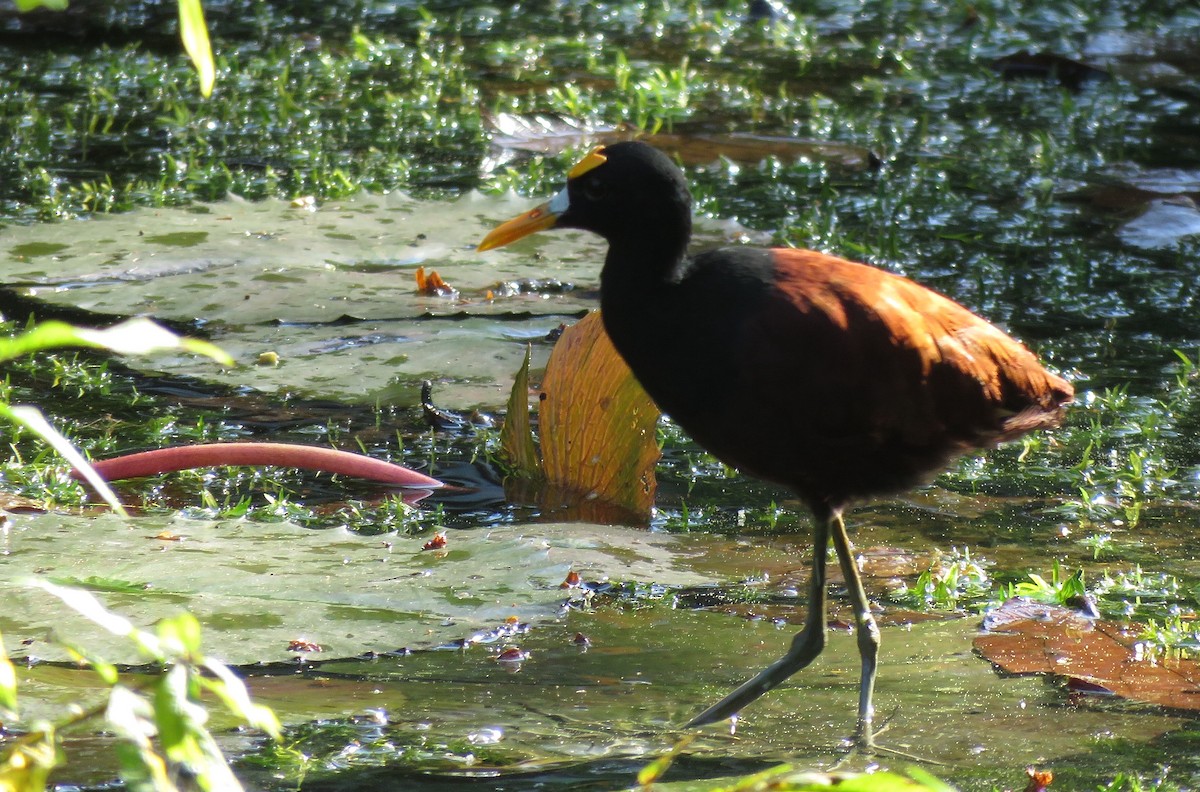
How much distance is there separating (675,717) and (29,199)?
3.96 metres

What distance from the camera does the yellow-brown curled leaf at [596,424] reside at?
3.48 m

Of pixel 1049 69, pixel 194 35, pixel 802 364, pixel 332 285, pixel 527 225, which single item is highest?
pixel 194 35

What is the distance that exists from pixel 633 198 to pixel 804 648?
861 mm

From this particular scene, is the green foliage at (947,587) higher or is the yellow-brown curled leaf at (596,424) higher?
the yellow-brown curled leaf at (596,424)

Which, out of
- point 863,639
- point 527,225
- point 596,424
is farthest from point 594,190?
point 863,639

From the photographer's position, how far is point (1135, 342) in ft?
16.0

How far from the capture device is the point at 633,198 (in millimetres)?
2945

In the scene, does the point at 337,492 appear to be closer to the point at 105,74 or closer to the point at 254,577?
the point at 254,577

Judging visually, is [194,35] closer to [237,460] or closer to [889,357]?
[889,357]

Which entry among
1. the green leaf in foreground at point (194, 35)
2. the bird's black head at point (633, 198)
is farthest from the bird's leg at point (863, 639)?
the green leaf in foreground at point (194, 35)

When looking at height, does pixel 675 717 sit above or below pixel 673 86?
below

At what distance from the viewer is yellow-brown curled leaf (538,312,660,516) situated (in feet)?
11.4

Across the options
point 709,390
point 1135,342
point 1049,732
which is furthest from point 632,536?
point 1135,342

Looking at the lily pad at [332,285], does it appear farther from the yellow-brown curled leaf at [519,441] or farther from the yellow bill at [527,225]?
the yellow bill at [527,225]
